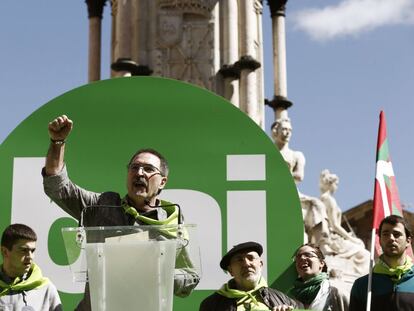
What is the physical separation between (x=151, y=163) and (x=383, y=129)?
220 centimetres

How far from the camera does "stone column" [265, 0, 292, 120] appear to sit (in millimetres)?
21047

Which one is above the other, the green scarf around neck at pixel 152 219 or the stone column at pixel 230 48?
the stone column at pixel 230 48

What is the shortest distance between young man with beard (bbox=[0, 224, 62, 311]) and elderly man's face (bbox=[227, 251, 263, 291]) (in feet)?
2.61

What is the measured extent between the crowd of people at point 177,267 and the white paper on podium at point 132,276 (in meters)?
0.32

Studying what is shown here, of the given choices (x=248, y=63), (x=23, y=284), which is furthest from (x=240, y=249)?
(x=248, y=63)

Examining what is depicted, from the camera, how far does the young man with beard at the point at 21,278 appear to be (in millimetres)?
4043

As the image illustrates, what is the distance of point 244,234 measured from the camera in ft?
14.6

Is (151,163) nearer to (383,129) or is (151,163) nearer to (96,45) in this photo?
(383,129)

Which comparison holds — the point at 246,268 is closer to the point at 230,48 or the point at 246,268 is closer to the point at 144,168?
the point at 144,168

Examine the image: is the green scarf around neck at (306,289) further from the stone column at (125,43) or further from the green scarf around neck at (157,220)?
the stone column at (125,43)

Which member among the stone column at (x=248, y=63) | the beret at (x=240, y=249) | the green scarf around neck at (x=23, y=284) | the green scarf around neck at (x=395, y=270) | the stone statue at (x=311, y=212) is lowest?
the green scarf around neck at (x=23, y=284)

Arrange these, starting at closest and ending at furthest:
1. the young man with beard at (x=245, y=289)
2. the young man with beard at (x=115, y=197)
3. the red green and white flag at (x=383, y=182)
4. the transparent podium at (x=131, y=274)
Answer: the transparent podium at (x=131, y=274) → the young man with beard at (x=115, y=197) → the young man with beard at (x=245, y=289) → the red green and white flag at (x=383, y=182)

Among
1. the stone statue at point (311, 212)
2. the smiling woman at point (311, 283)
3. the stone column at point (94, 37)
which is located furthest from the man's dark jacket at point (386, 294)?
the stone column at point (94, 37)

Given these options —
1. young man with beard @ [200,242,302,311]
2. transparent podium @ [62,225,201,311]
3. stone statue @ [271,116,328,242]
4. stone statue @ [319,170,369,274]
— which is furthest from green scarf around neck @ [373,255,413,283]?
stone statue @ [319,170,369,274]
